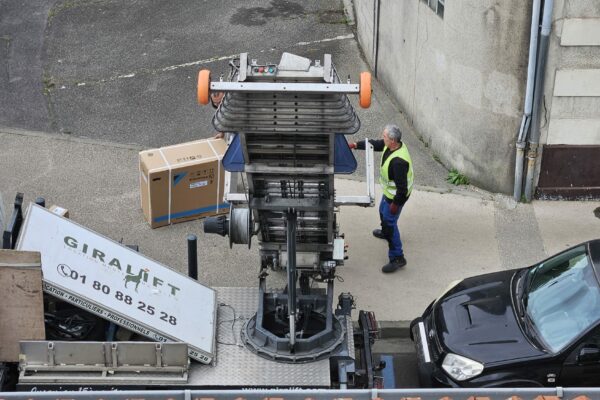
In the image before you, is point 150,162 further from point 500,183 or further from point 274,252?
point 500,183

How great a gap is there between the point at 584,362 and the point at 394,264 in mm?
2963

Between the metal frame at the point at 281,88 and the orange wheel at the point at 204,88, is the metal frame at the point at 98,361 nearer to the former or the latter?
the orange wheel at the point at 204,88

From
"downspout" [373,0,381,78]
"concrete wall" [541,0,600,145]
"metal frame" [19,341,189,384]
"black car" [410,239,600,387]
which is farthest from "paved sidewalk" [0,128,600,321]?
"downspout" [373,0,381,78]

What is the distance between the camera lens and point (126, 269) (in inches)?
320

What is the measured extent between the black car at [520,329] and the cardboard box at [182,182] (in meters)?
3.20

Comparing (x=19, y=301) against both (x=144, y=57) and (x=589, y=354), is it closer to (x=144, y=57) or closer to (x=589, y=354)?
(x=589, y=354)

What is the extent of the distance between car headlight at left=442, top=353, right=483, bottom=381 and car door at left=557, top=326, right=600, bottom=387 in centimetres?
68

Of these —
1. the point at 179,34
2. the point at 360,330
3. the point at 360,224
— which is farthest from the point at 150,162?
the point at 179,34

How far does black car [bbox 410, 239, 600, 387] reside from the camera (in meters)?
7.86

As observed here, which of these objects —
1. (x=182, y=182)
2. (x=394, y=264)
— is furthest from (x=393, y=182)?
(x=182, y=182)

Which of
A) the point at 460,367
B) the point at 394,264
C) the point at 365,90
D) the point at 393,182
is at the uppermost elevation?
the point at 365,90

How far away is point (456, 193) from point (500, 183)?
550 mm

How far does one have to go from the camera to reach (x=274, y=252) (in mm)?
8312

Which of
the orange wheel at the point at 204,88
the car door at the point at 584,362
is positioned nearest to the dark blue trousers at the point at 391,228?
the car door at the point at 584,362
